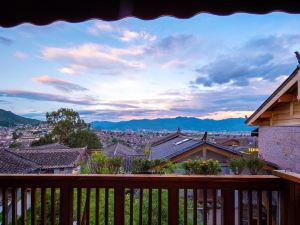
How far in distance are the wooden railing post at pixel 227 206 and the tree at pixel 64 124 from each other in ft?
6.30

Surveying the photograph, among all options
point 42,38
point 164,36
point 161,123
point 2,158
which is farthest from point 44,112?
point 164,36

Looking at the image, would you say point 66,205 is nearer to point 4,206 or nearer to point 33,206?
point 33,206

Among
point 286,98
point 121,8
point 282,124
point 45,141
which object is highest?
point 121,8

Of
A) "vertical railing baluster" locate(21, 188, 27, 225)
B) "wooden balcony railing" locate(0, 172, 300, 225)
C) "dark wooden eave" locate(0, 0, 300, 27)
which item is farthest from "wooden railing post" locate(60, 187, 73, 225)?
"dark wooden eave" locate(0, 0, 300, 27)

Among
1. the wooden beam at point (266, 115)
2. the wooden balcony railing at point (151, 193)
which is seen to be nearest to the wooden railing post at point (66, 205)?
the wooden balcony railing at point (151, 193)

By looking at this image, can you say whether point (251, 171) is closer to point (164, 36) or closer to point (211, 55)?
point (211, 55)

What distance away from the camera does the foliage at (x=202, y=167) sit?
2.72 meters

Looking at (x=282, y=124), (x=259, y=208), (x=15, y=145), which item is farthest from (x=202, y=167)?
(x=15, y=145)

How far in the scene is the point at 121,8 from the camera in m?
1.57

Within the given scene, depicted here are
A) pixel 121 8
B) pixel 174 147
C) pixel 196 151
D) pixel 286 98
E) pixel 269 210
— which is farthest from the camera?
pixel 286 98

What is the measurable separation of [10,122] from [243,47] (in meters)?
3.16

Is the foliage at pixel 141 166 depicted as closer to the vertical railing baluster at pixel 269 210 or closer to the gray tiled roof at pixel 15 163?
the vertical railing baluster at pixel 269 210

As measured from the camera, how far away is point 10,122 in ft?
10.9

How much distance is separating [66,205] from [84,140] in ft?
3.84
